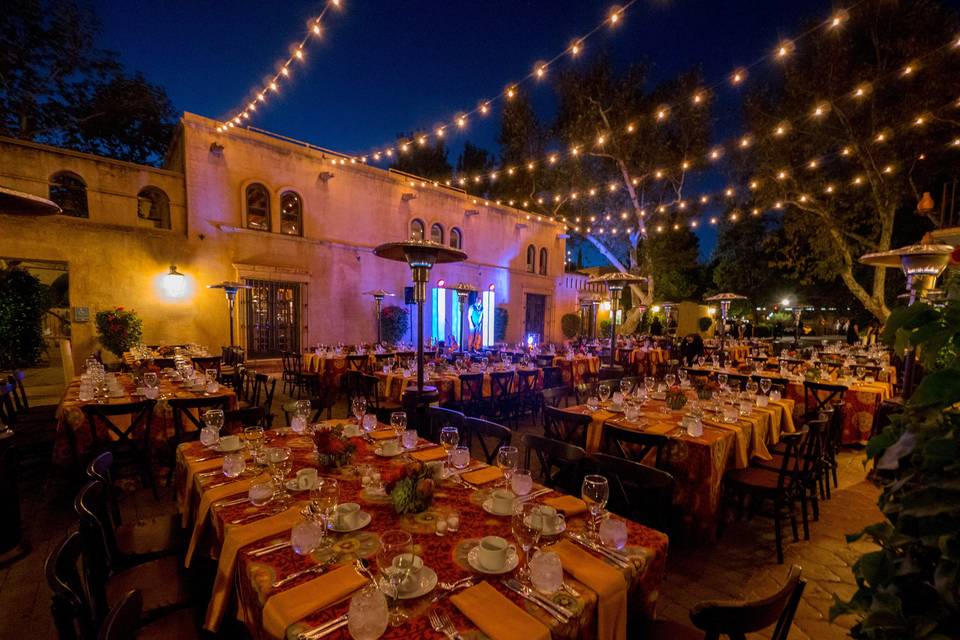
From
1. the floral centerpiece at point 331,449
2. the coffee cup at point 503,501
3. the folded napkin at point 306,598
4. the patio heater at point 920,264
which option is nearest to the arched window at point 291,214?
the floral centerpiece at point 331,449

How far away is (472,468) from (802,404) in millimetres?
6604

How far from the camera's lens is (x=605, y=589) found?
150cm

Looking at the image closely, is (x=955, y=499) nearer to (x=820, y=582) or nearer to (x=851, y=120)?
(x=820, y=582)

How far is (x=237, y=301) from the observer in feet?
39.2

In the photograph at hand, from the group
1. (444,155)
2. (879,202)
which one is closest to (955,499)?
(879,202)

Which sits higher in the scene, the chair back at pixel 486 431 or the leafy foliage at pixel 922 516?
the leafy foliage at pixel 922 516

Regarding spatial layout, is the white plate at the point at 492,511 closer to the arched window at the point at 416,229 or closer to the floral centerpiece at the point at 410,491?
the floral centerpiece at the point at 410,491

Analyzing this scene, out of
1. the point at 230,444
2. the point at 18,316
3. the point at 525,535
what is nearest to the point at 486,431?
the point at 525,535

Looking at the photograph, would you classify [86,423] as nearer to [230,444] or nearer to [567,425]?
[230,444]

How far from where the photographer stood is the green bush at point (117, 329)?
9.87 metres

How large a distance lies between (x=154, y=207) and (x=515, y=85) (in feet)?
36.9

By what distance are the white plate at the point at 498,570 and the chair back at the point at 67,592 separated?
126 cm

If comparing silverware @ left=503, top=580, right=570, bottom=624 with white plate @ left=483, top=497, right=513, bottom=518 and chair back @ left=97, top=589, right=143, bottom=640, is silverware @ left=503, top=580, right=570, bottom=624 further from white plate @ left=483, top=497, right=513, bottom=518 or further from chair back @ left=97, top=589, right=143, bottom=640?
chair back @ left=97, top=589, right=143, bottom=640

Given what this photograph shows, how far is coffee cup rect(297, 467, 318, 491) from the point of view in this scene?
229 cm
